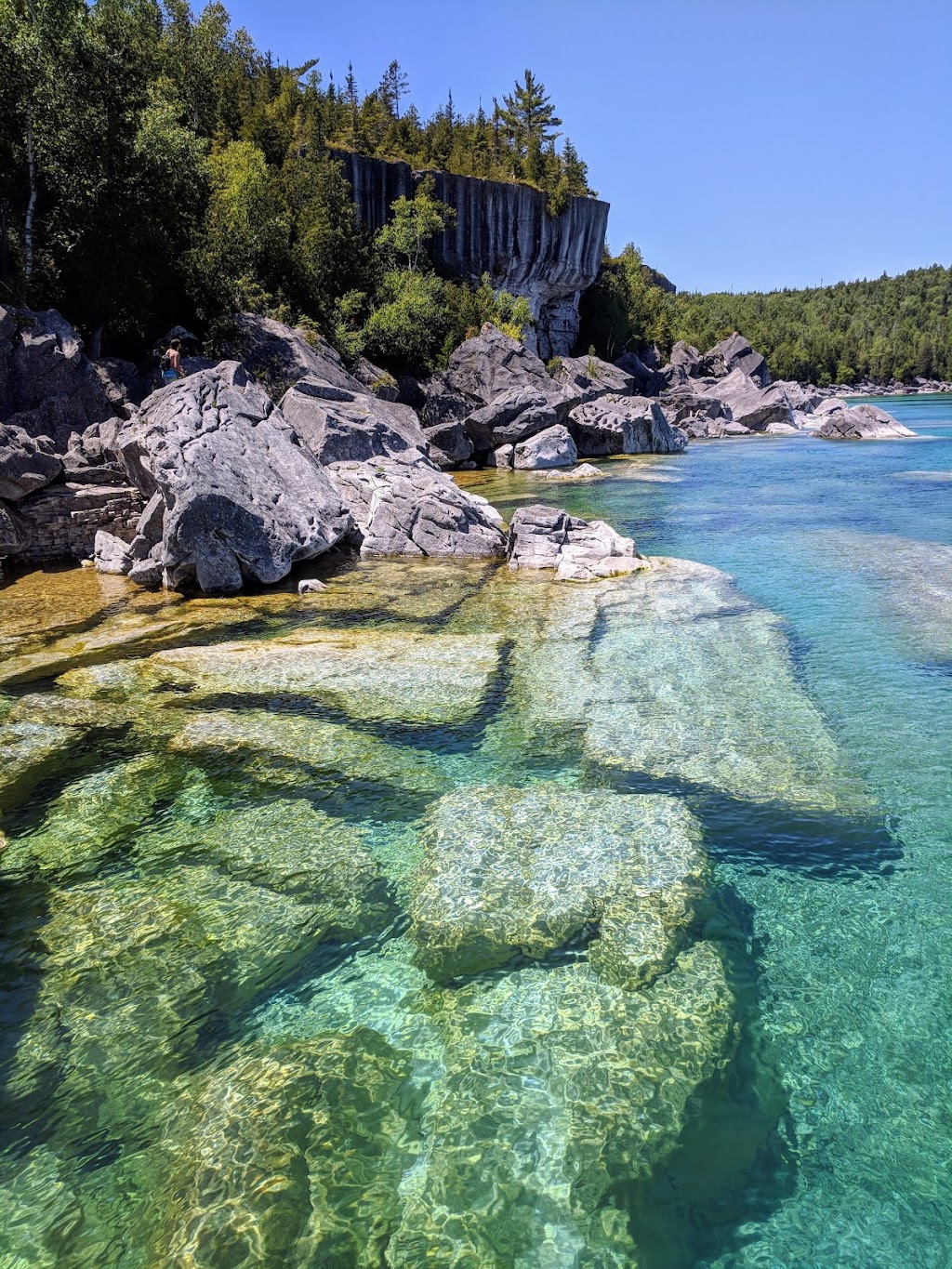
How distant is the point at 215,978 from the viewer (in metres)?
5.52

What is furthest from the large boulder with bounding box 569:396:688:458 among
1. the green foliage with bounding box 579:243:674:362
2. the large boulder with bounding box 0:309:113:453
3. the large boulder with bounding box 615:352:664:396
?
the green foliage with bounding box 579:243:674:362

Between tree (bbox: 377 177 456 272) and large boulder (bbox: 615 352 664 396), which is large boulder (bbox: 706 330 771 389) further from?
tree (bbox: 377 177 456 272)

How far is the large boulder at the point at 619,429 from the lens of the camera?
1891 inches

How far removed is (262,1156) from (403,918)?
218 centimetres

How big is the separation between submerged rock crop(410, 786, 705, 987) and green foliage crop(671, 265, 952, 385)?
365ft

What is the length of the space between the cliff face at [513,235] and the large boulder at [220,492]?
139 feet

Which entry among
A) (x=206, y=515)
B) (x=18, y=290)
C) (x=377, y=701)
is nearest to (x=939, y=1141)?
(x=377, y=701)

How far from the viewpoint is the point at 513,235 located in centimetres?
6475

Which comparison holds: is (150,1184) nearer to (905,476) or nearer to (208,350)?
(208,350)

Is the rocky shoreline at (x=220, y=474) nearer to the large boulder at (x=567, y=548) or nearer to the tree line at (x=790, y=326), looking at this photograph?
the large boulder at (x=567, y=548)

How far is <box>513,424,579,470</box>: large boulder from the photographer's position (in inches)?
1661

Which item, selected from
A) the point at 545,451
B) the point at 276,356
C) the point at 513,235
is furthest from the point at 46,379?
the point at 513,235

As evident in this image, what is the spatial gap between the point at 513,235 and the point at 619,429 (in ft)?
88.5

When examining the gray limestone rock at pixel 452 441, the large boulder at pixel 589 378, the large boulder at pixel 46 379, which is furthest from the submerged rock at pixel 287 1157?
the large boulder at pixel 589 378
